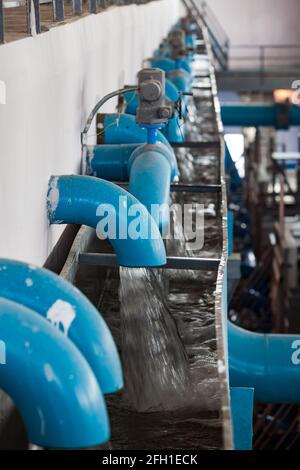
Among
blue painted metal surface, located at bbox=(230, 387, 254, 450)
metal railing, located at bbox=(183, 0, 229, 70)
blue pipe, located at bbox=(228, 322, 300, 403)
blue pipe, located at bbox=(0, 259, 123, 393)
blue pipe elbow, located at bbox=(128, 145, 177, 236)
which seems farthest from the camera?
metal railing, located at bbox=(183, 0, 229, 70)

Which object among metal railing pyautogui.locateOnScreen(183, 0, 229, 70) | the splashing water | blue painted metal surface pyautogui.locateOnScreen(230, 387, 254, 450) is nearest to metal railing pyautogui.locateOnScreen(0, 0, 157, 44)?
the splashing water

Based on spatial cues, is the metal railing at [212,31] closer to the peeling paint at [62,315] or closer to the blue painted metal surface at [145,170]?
the blue painted metal surface at [145,170]

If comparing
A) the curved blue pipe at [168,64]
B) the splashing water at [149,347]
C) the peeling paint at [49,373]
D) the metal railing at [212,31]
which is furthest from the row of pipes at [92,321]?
the metal railing at [212,31]

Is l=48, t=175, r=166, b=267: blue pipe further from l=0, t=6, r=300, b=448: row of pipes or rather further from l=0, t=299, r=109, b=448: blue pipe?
l=0, t=299, r=109, b=448: blue pipe

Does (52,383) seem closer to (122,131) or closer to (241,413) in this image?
(241,413)

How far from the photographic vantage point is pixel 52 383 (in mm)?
1534

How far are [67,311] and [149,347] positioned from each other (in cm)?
89

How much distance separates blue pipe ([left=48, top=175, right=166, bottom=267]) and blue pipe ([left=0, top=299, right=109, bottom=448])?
939 millimetres

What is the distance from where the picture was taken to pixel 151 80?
3.27m

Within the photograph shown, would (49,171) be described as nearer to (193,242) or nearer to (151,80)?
(151,80)

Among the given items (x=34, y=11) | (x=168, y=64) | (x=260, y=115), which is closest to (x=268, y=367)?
(x=34, y=11)

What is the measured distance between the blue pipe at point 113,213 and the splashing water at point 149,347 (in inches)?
9.5

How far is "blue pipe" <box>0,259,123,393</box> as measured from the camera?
1.70 m
